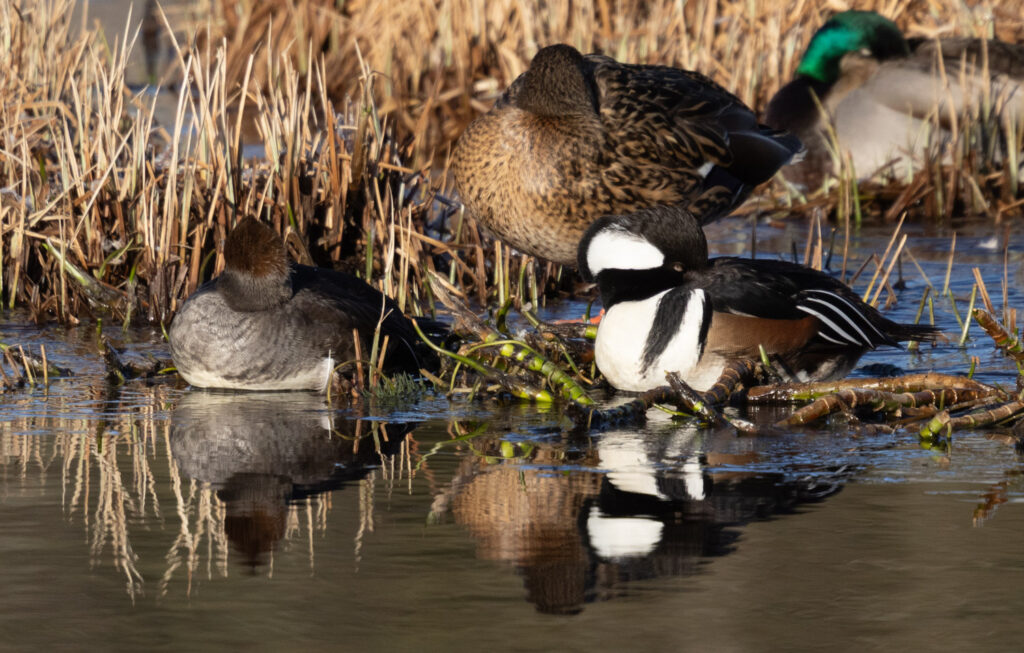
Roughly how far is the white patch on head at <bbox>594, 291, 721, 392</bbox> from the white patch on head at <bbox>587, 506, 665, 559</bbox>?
4.83 feet

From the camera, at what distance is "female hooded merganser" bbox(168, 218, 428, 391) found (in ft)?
19.1

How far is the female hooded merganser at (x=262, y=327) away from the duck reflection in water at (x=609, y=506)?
119 cm

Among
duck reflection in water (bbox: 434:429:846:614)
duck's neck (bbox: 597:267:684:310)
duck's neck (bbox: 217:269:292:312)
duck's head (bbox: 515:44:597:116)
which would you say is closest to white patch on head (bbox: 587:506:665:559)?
duck reflection in water (bbox: 434:429:846:614)

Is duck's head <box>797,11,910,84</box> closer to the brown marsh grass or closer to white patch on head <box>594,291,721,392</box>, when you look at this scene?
the brown marsh grass

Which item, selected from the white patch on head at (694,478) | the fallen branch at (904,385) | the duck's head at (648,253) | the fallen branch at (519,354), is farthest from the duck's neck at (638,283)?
the white patch on head at (694,478)

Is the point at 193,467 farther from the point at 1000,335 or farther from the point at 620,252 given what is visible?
the point at 1000,335

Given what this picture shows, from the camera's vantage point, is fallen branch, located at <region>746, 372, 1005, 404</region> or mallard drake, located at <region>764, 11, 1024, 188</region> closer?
fallen branch, located at <region>746, 372, 1005, 404</region>

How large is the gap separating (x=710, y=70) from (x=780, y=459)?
7.76 metres

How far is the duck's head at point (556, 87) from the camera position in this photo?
6.91 metres

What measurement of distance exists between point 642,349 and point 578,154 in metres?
1.64

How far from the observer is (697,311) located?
5.47 metres

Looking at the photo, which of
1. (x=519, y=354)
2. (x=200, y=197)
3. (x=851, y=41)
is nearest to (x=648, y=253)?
(x=519, y=354)

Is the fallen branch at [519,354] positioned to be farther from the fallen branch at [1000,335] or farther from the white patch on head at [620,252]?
the fallen branch at [1000,335]

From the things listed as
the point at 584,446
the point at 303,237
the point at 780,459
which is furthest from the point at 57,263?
the point at 780,459
